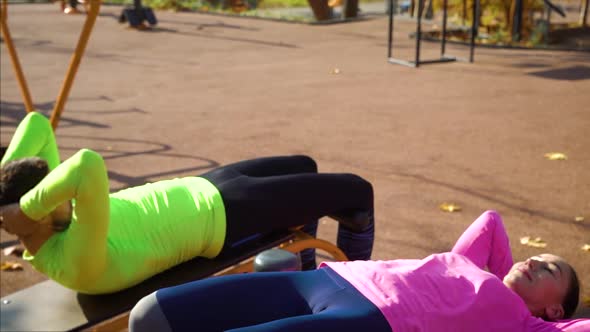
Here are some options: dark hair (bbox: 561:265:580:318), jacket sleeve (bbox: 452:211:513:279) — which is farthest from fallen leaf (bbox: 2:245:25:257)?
dark hair (bbox: 561:265:580:318)

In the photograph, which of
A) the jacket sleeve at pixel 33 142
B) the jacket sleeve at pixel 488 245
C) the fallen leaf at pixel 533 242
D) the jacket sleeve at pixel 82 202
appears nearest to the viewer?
the jacket sleeve at pixel 82 202

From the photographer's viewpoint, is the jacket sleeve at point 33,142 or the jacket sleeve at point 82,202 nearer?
the jacket sleeve at point 82,202

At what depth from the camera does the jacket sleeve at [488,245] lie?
112 inches

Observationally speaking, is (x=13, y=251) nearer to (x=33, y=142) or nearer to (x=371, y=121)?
(x=33, y=142)

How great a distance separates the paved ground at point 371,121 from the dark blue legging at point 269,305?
5.77 ft

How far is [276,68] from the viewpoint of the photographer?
35.0ft

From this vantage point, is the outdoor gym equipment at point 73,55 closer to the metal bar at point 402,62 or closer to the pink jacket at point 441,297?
the pink jacket at point 441,297

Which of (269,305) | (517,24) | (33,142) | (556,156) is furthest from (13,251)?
(517,24)

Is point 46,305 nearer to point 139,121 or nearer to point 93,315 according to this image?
point 93,315

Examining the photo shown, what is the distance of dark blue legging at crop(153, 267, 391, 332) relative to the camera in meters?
2.12

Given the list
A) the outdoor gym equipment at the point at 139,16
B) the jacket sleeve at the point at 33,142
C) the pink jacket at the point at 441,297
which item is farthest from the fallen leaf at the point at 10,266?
the outdoor gym equipment at the point at 139,16

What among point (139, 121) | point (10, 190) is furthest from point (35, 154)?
point (139, 121)

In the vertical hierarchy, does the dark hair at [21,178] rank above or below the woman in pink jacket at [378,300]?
above

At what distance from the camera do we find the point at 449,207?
4.76 m
